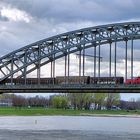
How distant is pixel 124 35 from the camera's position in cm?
7669

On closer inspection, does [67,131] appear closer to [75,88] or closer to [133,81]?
[75,88]

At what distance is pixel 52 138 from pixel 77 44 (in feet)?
74.4

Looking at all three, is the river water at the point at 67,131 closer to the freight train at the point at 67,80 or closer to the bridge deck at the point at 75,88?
the bridge deck at the point at 75,88

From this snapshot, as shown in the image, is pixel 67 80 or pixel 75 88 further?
pixel 67 80

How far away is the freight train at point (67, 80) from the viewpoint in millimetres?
72875

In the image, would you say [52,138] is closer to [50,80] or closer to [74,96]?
[50,80]

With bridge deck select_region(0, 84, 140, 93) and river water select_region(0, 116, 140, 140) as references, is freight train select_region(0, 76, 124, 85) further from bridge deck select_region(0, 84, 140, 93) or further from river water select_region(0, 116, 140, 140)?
river water select_region(0, 116, 140, 140)

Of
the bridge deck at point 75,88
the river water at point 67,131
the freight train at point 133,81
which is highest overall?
the freight train at point 133,81

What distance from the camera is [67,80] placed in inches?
2982

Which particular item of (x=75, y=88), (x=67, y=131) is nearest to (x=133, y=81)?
(x=75, y=88)

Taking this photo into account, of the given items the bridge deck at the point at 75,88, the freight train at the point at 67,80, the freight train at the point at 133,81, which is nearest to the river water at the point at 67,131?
the bridge deck at the point at 75,88

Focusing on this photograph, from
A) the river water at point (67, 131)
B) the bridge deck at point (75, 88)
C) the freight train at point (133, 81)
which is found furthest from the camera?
the freight train at point (133, 81)

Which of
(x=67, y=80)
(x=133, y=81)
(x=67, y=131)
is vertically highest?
(x=67, y=80)

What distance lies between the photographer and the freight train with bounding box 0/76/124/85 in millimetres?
72875
